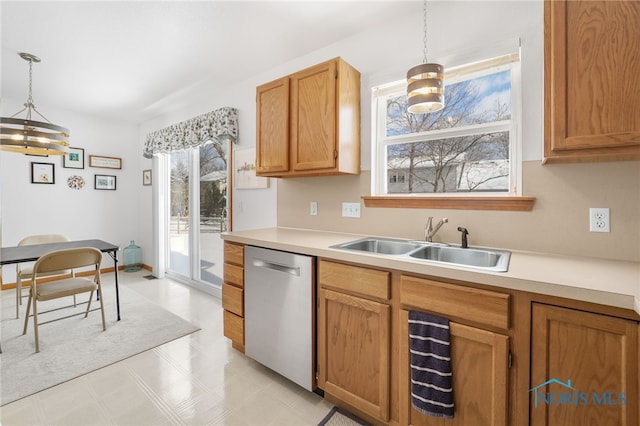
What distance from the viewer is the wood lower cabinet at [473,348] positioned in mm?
1094

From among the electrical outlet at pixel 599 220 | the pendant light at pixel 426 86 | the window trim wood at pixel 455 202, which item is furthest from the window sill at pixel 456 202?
the pendant light at pixel 426 86

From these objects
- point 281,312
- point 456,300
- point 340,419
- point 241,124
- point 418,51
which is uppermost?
point 418,51

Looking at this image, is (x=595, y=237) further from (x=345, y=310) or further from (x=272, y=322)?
(x=272, y=322)

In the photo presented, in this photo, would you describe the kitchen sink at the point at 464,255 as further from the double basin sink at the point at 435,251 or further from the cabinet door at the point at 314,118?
the cabinet door at the point at 314,118

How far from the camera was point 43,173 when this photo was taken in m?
3.88

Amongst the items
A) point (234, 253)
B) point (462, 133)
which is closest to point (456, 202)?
point (462, 133)

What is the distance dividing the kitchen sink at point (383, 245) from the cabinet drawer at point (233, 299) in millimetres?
920

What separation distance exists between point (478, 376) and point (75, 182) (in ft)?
17.6

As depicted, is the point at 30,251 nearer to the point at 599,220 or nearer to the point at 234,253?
the point at 234,253

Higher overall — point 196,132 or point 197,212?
point 196,132

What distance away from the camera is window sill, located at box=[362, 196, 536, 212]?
157cm

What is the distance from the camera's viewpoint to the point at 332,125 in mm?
1996

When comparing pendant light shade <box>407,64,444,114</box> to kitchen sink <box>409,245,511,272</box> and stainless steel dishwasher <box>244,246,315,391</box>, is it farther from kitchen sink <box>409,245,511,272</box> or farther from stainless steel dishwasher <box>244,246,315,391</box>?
stainless steel dishwasher <box>244,246,315,391</box>

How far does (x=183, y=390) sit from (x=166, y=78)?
2996 mm
